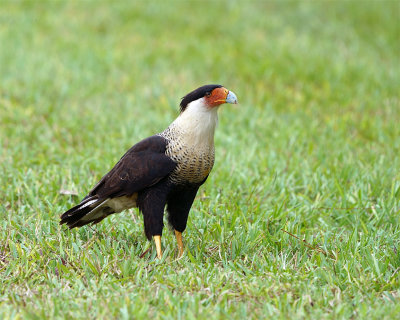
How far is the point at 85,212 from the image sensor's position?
3.92 metres

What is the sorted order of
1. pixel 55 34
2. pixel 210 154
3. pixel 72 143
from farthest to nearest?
pixel 55 34 < pixel 72 143 < pixel 210 154

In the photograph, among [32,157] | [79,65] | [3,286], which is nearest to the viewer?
[3,286]

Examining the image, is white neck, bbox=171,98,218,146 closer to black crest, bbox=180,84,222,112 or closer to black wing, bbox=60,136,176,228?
black crest, bbox=180,84,222,112

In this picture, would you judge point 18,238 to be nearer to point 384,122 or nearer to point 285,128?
point 285,128

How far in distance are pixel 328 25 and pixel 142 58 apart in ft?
12.8

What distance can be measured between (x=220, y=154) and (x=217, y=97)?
89.2 inches

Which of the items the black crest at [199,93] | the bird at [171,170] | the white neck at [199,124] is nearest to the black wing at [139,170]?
the bird at [171,170]

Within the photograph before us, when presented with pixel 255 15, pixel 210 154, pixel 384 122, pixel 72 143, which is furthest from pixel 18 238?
pixel 255 15

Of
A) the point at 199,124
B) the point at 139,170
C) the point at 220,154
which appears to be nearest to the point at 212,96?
the point at 199,124

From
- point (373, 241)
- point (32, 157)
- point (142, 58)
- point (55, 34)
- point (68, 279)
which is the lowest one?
point (373, 241)

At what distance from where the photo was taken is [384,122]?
694cm

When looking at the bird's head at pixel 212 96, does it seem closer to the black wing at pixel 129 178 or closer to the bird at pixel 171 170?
the bird at pixel 171 170

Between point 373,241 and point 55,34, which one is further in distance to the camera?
point 55,34

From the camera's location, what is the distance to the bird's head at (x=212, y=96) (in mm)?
3613
